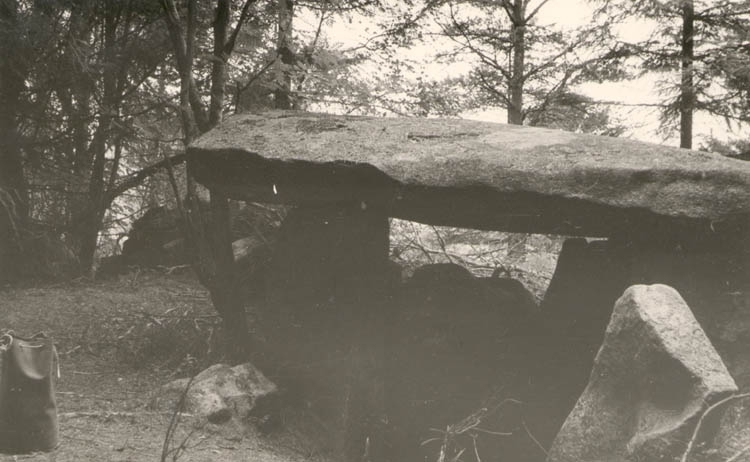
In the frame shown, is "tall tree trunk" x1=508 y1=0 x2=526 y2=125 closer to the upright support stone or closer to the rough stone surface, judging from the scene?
the upright support stone

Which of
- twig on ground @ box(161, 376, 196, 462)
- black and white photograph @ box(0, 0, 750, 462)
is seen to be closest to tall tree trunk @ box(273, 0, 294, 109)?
black and white photograph @ box(0, 0, 750, 462)

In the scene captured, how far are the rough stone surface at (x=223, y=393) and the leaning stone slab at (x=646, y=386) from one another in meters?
2.47

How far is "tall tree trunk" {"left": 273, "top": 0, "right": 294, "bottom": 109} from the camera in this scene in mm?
8055

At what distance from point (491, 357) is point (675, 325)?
9.85ft

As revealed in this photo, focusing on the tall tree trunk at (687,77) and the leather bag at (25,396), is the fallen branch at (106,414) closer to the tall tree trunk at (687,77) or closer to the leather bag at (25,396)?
the leather bag at (25,396)

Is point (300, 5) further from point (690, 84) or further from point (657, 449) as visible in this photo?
point (657, 449)

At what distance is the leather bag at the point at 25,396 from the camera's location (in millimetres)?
4949

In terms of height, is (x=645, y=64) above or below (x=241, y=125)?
above

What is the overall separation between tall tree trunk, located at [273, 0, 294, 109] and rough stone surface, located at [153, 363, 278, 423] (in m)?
2.92

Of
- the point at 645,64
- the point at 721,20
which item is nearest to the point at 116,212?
the point at 645,64

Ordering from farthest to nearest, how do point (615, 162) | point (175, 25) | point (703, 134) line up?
point (703, 134) < point (175, 25) < point (615, 162)

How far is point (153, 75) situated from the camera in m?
11.2

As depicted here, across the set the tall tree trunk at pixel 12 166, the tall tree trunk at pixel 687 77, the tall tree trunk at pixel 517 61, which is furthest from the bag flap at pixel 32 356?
the tall tree trunk at pixel 517 61

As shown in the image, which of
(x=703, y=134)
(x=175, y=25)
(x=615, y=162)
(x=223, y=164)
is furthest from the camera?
(x=703, y=134)
